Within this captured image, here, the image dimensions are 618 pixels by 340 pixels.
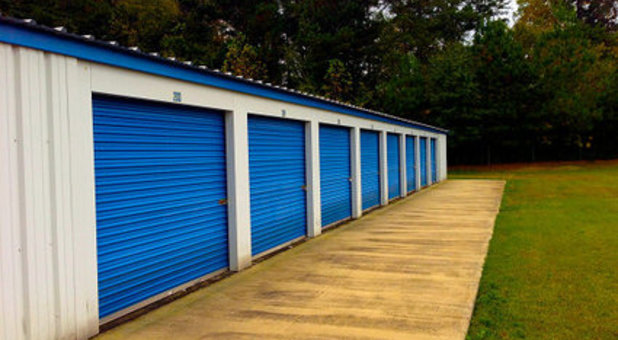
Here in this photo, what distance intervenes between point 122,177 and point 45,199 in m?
1.19

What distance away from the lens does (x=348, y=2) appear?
35875 mm

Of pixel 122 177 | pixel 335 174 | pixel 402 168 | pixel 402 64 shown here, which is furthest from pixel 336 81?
pixel 122 177

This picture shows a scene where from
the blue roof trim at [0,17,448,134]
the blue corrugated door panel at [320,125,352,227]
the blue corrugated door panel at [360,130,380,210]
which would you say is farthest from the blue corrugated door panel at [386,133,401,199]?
the blue roof trim at [0,17,448,134]

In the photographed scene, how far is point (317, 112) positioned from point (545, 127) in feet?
92.0

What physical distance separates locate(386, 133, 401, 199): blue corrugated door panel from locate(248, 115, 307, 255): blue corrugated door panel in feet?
24.9

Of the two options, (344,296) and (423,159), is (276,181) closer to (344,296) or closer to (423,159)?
(344,296)

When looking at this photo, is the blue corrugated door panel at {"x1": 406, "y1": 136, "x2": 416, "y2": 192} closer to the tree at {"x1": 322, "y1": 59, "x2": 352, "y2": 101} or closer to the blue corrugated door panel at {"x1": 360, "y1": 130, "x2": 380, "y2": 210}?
the blue corrugated door panel at {"x1": 360, "y1": 130, "x2": 380, "y2": 210}

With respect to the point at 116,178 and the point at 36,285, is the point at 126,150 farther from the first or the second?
the point at 36,285

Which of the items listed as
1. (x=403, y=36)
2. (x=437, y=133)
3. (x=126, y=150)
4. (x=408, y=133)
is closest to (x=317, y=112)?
(x=126, y=150)

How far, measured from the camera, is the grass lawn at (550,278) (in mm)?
4770

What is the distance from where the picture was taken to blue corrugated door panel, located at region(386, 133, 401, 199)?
17.4m

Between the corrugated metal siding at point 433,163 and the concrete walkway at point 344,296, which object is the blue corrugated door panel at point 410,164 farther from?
the concrete walkway at point 344,296

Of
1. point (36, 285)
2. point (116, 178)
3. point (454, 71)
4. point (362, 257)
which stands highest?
point (454, 71)

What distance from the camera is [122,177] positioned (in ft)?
18.0
